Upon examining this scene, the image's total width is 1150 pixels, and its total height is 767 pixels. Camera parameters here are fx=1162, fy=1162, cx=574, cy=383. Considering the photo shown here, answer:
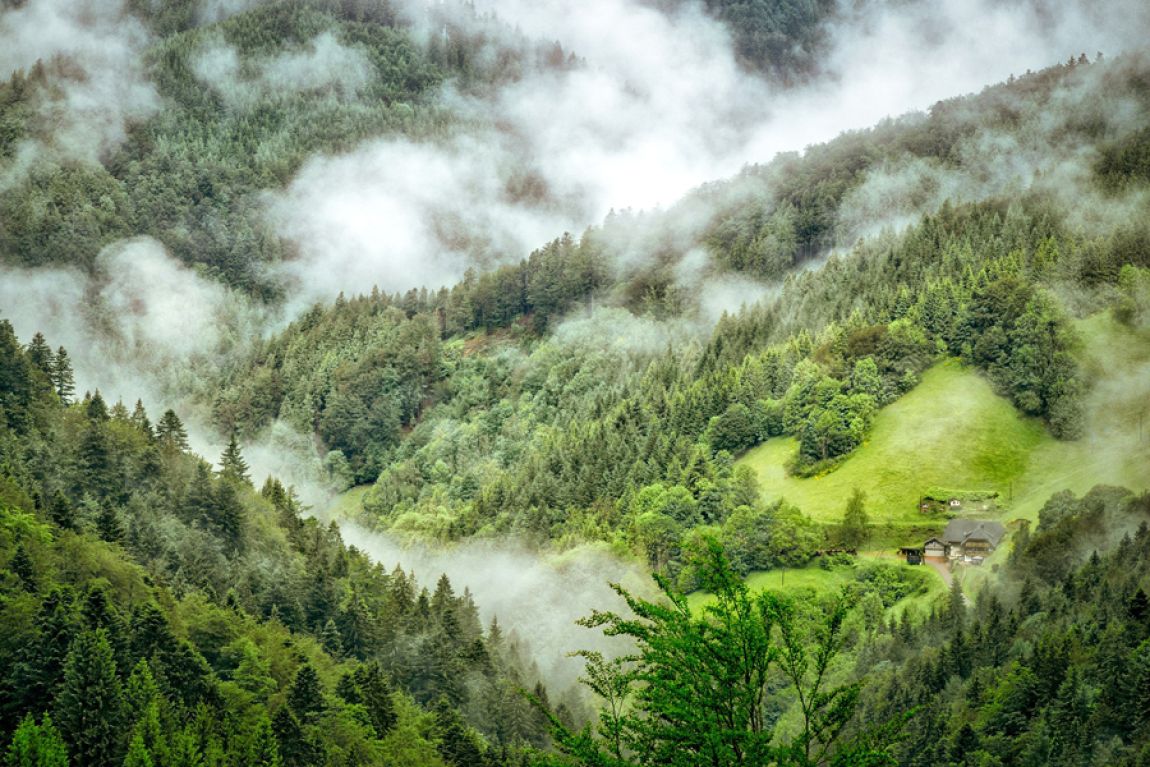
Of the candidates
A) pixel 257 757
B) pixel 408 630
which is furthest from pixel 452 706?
pixel 257 757

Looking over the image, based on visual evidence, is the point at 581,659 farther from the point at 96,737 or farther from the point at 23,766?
the point at 23,766

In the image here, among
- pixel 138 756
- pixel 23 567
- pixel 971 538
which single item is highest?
pixel 971 538

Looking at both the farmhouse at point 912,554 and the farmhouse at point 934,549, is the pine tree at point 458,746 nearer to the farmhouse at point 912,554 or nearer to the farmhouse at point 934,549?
the farmhouse at point 912,554

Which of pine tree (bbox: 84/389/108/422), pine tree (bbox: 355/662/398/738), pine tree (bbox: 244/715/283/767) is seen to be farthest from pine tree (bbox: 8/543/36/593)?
pine tree (bbox: 84/389/108/422)

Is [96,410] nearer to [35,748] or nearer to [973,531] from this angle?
[35,748]

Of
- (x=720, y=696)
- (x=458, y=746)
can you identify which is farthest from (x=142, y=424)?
(x=720, y=696)

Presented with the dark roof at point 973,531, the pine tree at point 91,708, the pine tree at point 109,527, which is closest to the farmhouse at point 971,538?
the dark roof at point 973,531
